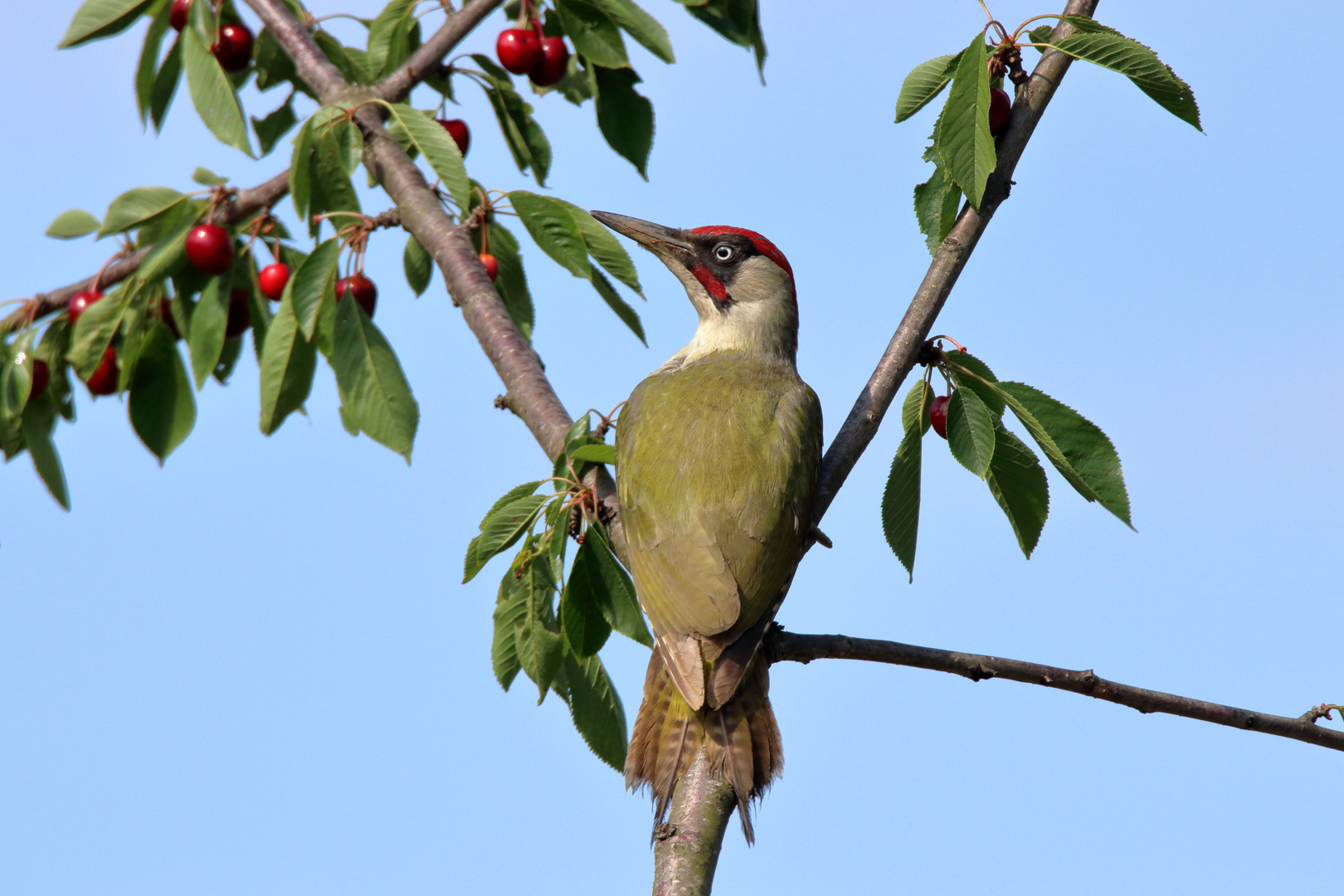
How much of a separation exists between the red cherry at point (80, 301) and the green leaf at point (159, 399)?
54 centimetres

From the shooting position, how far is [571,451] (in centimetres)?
362

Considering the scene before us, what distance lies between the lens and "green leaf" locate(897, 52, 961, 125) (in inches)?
143

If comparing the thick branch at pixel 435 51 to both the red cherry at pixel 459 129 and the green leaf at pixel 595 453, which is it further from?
the green leaf at pixel 595 453

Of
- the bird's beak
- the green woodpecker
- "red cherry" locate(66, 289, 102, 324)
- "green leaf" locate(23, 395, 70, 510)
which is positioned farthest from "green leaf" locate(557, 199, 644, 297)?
"green leaf" locate(23, 395, 70, 510)

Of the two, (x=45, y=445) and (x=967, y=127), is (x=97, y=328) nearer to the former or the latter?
(x=45, y=445)

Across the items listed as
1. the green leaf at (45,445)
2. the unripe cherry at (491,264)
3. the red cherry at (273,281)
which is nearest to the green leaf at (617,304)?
the unripe cherry at (491,264)

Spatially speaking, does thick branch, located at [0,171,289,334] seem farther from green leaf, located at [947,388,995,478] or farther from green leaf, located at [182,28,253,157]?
green leaf, located at [947,388,995,478]

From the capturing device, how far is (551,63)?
16.4 feet

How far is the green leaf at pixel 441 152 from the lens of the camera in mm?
4008

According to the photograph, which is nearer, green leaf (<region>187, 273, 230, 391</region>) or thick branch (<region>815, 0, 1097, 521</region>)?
thick branch (<region>815, 0, 1097, 521</region>)

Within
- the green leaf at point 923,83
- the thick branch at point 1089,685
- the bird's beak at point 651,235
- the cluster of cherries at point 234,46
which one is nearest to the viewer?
the thick branch at point 1089,685

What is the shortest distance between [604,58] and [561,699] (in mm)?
2554

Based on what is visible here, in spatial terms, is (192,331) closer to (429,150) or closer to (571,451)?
(429,150)

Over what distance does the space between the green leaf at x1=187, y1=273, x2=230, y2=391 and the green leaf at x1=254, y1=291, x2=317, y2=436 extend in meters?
0.38
